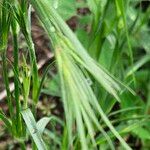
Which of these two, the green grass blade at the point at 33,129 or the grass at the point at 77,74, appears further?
the green grass blade at the point at 33,129

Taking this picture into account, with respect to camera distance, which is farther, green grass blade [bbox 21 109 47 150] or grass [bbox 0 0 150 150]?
green grass blade [bbox 21 109 47 150]

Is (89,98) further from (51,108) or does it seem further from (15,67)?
(51,108)

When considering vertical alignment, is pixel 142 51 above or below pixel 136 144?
above

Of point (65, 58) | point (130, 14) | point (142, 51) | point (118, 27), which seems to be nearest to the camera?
point (65, 58)

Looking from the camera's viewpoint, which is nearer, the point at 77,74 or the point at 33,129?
the point at 77,74

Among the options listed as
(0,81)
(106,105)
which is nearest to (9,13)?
(106,105)

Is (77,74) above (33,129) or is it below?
above

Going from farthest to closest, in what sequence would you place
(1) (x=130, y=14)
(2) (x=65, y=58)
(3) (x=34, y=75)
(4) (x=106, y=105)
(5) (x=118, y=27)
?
(1) (x=130, y=14), (4) (x=106, y=105), (5) (x=118, y=27), (3) (x=34, y=75), (2) (x=65, y=58)

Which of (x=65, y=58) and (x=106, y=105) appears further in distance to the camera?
(x=106, y=105)
